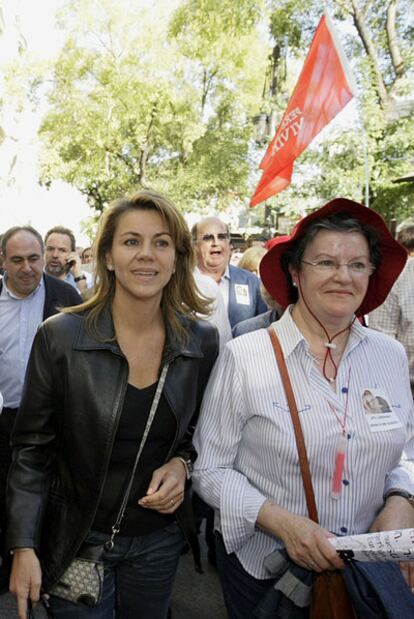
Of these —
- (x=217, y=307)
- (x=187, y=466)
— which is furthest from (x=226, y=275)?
(x=187, y=466)

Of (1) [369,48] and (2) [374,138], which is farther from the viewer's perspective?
(1) [369,48]

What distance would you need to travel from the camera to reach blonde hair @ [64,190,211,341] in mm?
1989

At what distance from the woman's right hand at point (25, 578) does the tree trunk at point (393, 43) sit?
35.6ft

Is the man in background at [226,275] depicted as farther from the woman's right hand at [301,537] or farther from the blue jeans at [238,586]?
the woman's right hand at [301,537]

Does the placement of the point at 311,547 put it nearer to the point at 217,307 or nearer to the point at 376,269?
the point at 376,269

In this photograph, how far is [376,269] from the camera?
6.50ft

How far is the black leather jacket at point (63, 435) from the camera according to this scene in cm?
176

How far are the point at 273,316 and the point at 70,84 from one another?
67.0 ft

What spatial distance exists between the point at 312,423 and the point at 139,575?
0.90m

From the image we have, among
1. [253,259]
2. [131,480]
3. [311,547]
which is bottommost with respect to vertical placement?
[311,547]

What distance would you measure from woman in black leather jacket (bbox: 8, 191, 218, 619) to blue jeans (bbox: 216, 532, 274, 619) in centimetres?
19

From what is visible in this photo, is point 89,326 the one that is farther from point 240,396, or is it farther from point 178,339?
point 240,396

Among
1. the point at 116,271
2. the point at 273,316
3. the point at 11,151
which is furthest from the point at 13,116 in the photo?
the point at 116,271

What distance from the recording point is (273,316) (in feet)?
11.5
